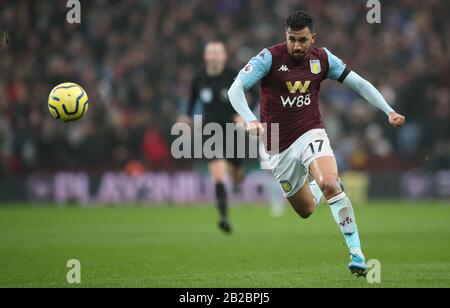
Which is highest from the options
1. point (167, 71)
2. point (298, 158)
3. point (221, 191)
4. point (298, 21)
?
point (167, 71)

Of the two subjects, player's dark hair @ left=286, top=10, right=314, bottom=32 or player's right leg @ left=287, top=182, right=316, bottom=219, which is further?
player's right leg @ left=287, top=182, right=316, bottom=219

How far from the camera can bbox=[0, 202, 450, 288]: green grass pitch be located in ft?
25.2

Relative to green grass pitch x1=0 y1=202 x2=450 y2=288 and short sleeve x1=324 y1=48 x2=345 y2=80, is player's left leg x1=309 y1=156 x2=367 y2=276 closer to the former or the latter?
green grass pitch x1=0 y1=202 x2=450 y2=288

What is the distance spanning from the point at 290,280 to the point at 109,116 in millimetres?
13342

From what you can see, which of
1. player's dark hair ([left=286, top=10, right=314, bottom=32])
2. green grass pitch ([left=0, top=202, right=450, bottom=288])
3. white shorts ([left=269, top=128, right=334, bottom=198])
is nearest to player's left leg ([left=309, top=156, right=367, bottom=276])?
Result: white shorts ([left=269, top=128, right=334, bottom=198])

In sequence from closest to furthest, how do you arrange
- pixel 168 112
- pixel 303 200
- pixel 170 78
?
1. pixel 303 200
2. pixel 168 112
3. pixel 170 78

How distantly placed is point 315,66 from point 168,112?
39.9 ft

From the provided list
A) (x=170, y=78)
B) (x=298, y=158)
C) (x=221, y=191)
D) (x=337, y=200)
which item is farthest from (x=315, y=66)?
(x=170, y=78)

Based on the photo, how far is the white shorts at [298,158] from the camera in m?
7.98

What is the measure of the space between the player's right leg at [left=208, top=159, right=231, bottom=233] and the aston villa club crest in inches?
169

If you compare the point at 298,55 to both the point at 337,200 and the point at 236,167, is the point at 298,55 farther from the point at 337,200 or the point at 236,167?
the point at 236,167

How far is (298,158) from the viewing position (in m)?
8.23

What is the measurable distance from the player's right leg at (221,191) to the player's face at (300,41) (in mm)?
4543
